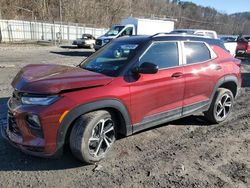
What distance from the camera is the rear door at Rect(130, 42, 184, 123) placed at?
4.32 m

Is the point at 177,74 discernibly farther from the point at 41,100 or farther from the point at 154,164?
the point at 41,100

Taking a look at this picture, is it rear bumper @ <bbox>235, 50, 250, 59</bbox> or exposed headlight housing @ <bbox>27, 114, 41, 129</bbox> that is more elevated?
exposed headlight housing @ <bbox>27, 114, 41, 129</bbox>

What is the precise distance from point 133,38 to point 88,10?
53.4 metres

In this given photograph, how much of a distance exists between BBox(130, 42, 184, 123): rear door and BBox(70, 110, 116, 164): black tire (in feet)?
1.62

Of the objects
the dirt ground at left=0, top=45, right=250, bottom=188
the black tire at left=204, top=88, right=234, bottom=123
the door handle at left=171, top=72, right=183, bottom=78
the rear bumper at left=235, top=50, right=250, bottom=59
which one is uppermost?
the door handle at left=171, top=72, right=183, bottom=78

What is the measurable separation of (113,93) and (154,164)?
3.81 feet

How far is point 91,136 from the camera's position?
3.88m

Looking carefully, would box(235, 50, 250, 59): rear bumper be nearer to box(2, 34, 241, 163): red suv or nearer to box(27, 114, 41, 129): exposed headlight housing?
box(2, 34, 241, 163): red suv

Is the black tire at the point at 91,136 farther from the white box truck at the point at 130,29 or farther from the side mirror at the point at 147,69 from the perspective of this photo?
the white box truck at the point at 130,29

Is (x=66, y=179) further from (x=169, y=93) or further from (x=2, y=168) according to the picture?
(x=169, y=93)

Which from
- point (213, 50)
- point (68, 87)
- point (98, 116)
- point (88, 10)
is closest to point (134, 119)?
point (98, 116)

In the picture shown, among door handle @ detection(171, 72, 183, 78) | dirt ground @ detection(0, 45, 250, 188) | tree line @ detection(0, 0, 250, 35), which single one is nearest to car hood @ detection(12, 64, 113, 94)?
dirt ground @ detection(0, 45, 250, 188)

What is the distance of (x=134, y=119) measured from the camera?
4.35 m

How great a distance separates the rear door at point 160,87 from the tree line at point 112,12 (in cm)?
3725
